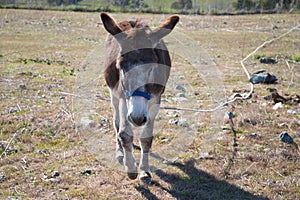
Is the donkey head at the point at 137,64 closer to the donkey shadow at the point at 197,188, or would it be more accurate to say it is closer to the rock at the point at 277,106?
the donkey shadow at the point at 197,188

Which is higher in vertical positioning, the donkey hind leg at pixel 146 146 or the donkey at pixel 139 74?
the donkey at pixel 139 74

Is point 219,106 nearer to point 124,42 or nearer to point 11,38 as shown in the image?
point 124,42

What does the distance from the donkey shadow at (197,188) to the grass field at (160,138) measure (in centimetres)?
1

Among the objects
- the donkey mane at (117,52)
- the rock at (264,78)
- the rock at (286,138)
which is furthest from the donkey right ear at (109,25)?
the rock at (264,78)

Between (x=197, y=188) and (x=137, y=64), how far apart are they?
1965 mm

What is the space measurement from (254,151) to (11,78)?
305 inches

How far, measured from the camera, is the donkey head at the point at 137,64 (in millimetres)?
3924

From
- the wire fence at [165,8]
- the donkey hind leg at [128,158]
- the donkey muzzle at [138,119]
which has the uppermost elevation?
the donkey muzzle at [138,119]

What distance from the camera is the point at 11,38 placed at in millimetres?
20547

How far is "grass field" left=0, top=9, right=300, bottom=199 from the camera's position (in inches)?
181

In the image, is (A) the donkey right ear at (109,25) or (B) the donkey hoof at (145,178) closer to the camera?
(A) the donkey right ear at (109,25)

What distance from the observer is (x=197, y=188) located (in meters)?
4.62

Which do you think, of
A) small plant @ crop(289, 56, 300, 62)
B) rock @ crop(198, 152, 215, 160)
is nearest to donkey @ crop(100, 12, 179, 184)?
rock @ crop(198, 152, 215, 160)

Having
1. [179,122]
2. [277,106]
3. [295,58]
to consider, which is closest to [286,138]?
[277,106]
